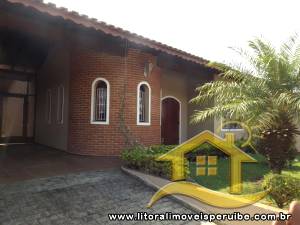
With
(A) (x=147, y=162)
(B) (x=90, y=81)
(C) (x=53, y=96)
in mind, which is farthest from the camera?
(C) (x=53, y=96)

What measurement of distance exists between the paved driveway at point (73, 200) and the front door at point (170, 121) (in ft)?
21.3

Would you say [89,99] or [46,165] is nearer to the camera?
[46,165]

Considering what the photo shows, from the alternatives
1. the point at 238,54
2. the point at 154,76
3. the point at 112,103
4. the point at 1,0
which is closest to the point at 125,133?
the point at 112,103

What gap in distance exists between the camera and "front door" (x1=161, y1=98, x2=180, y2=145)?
12.5 meters

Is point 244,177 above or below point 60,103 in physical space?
below

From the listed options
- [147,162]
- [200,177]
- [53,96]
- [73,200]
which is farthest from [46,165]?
[53,96]

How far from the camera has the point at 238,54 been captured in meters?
7.73

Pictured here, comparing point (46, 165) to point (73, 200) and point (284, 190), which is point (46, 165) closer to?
point (73, 200)

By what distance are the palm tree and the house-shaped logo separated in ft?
3.92

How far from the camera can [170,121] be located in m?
12.7

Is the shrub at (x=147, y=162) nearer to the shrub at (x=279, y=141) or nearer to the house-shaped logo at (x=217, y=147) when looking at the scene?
the house-shaped logo at (x=217, y=147)

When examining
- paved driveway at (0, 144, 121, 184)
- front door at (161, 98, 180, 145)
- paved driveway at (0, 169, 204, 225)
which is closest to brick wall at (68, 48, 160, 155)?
paved driveway at (0, 144, 121, 184)

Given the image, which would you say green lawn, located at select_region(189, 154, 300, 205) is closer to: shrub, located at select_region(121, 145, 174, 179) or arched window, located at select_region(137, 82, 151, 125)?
shrub, located at select_region(121, 145, 174, 179)

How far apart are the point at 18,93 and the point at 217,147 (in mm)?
10111
